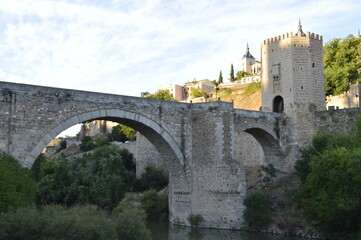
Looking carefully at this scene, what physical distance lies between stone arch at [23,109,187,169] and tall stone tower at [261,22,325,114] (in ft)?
25.1

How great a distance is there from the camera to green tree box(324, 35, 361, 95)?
1309 inches

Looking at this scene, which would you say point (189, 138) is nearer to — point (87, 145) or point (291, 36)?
point (291, 36)

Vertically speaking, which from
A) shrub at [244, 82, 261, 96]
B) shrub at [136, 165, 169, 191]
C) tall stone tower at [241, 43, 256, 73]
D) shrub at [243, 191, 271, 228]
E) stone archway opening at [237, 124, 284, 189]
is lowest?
shrub at [243, 191, 271, 228]

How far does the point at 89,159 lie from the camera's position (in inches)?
1182

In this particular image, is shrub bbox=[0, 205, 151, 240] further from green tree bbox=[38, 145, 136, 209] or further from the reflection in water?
green tree bbox=[38, 145, 136, 209]

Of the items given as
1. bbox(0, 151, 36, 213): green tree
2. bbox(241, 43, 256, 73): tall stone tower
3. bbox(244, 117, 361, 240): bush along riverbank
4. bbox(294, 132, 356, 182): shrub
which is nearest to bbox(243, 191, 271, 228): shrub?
bbox(244, 117, 361, 240): bush along riverbank

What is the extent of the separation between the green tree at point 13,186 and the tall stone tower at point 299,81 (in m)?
14.8

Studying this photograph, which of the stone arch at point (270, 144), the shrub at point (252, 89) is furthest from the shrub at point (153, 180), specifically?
the shrub at point (252, 89)

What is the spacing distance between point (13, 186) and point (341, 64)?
30.3 m

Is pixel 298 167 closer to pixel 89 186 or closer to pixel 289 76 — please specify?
pixel 289 76

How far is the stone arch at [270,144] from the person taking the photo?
22.9 metres

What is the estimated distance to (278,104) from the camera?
82.4ft

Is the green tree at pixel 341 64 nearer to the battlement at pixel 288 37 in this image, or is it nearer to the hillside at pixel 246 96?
the hillside at pixel 246 96

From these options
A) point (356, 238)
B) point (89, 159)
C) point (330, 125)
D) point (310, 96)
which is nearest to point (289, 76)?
point (310, 96)
